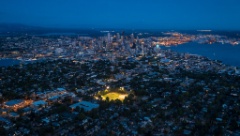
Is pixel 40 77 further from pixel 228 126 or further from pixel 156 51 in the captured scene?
pixel 156 51

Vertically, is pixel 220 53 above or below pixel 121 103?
below

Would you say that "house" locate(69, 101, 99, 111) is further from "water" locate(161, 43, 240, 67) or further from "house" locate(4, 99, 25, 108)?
"water" locate(161, 43, 240, 67)

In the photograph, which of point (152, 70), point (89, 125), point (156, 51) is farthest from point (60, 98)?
point (156, 51)

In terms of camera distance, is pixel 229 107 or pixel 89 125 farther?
pixel 229 107

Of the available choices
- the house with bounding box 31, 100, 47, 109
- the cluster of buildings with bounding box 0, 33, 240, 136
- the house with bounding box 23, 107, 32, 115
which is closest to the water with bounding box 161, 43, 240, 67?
the cluster of buildings with bounding box 0, 33, 240, 136

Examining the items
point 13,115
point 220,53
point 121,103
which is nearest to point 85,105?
point 121,103

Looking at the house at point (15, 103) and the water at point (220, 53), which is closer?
the house at point (15, 103)

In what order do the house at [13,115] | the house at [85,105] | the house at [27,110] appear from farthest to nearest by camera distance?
the house at [85,105], the house at [27,110], the house at [13,115]

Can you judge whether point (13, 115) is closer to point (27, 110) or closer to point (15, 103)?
point (27, 110)

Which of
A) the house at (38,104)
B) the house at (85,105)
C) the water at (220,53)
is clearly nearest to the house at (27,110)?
the house at (38,104)

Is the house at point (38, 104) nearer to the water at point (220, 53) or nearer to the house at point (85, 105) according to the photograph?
the house at point (85, 105)

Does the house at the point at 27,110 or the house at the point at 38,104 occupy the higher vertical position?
the house at the point at 38,104
